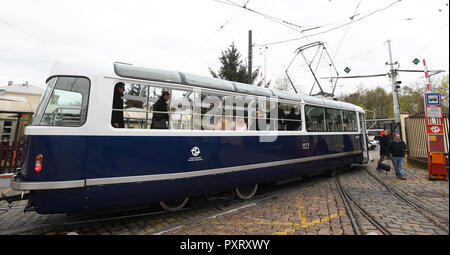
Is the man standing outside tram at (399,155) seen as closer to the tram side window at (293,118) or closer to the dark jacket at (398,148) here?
the dark jacket at (398,148)

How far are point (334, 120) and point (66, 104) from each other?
8152mm

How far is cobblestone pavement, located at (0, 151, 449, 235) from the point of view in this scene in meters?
3.60

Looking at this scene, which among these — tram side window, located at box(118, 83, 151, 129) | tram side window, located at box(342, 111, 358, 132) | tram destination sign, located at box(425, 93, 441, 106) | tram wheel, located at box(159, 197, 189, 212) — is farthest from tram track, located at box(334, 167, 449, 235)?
tram side window, located at box(118, 83, 151, 129)

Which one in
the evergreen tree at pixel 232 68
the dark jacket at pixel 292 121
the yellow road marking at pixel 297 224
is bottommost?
the yellow road marking at pixel 297 224

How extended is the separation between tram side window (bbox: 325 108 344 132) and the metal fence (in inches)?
221

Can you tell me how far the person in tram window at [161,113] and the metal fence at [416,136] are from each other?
12.5 m

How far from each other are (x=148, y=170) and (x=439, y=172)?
1014cm

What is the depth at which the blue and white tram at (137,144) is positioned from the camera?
9.71ft

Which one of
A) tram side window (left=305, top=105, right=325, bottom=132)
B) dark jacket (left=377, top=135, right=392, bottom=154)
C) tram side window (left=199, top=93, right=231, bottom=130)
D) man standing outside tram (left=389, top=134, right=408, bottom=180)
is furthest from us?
dark jacket (left=377, top=135, right=392, bottom=154)

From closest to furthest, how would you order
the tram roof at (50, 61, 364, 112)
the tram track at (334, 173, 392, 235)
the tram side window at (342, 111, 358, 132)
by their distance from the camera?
the tram roof at (50, 61, 364, 112), the tram track at (334, 173, 392, 235), the tram side window at (342, 111, 358, 132)

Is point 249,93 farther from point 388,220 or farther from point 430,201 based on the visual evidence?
point 430,201

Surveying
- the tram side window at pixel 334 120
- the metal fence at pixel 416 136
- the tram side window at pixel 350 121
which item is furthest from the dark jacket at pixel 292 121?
the metal fence at pixel 416 136

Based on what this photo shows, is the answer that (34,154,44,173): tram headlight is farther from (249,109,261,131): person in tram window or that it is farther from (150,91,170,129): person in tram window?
(249,109,261,131): person in tram window

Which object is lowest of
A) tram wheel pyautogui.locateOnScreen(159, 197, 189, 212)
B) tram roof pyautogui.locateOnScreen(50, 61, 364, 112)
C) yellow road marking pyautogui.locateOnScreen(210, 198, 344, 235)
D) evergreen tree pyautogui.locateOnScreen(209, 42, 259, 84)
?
yellow road marking pyautogui.locateOnScreen(210, 198, 344, 235)
